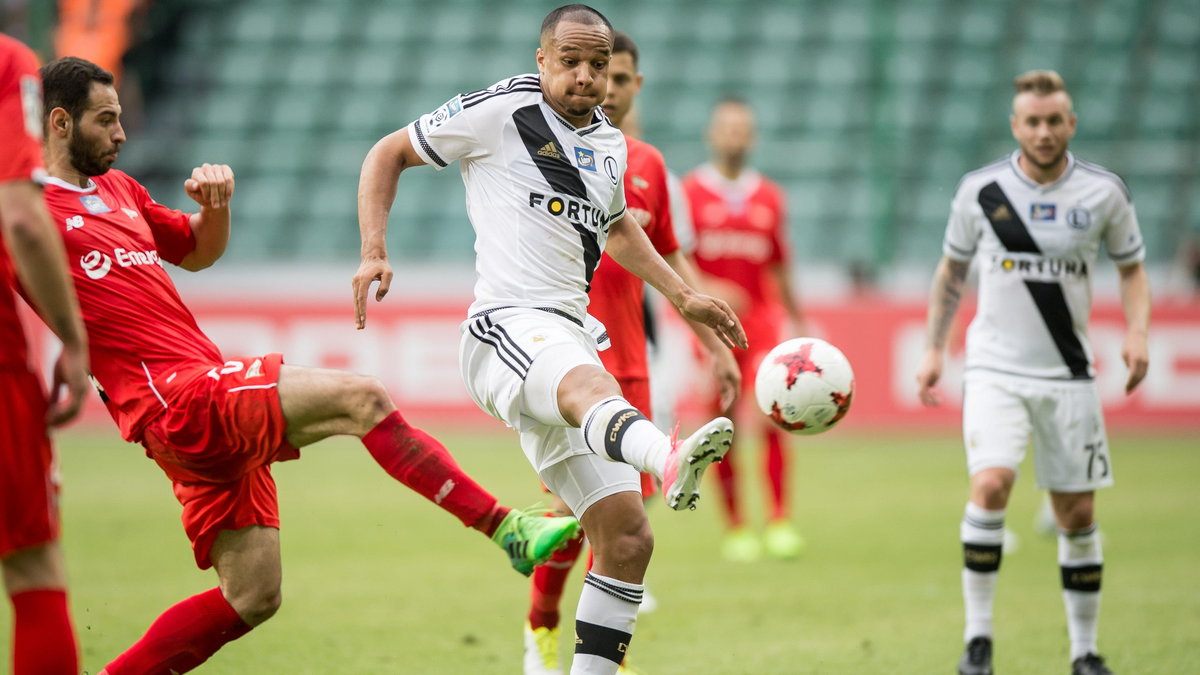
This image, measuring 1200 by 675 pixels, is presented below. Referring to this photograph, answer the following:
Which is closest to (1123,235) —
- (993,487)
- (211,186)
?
(993,487)

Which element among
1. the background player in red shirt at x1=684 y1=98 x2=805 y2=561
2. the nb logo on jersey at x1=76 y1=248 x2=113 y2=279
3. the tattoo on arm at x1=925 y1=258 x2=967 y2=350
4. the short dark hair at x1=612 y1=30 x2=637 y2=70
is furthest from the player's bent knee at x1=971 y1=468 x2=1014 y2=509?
the nb logo on jersey at x1=76 y1=248 x2=113 y2=279

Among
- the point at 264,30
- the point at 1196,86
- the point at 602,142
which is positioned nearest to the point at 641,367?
the point at 602,142

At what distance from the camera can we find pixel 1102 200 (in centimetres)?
573

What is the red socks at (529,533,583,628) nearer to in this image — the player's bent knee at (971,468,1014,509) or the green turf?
the green turf

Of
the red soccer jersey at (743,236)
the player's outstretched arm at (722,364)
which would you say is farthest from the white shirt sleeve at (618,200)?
the red soccer jersey at (743,236)

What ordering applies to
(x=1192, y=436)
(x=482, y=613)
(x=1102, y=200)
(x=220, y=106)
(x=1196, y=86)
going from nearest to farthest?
1. (x=1102, y=200)
2. (x=482, y=613)
3. (x=1192, y=436)
4. (x=1196, y=86)
5. (x=220, y=106)

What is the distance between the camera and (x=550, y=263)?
14.5 ft

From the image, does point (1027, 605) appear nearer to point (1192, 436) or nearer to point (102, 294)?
point (102, 294)

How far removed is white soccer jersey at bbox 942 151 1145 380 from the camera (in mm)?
5723

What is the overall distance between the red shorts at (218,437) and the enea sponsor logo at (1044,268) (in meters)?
3.25

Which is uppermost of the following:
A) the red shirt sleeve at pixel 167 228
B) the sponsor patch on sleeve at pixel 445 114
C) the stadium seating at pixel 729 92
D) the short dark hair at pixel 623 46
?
the stadium seating at pixel 729 92

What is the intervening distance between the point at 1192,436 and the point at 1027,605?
704 centimetres

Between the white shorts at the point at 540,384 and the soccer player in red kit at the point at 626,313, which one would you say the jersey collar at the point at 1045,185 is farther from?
the white shorts at the point at 540,384

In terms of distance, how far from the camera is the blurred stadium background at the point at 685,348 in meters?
6.67
